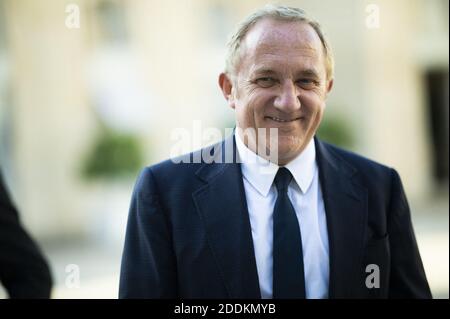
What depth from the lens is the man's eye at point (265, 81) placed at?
2.01m

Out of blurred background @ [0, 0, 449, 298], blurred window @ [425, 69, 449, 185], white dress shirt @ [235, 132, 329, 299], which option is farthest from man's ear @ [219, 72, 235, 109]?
blurred window @ [425, 69, 449, 185]

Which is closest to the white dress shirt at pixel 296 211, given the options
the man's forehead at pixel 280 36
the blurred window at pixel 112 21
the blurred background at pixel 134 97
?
the man's forehead at pixel 280 36

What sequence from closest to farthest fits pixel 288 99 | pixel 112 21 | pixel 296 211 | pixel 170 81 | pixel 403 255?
pixel 288 99 → pixel 296 211 → pixel 403 255 → pixel 112 21 → pixel 170 81

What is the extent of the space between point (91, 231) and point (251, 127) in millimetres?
11029

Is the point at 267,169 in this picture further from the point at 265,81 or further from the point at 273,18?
the point at 273,18

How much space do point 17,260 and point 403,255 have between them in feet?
4.82

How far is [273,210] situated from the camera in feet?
6.80

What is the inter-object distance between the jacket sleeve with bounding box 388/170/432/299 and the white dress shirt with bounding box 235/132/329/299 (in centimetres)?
28

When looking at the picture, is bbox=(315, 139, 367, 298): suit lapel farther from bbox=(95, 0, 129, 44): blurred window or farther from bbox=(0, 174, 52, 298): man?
bbox=(95, 0, 129, 44): blurred window

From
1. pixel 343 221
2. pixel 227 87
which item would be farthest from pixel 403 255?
pixel 227 87

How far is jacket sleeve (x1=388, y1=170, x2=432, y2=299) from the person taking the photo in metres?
2.19

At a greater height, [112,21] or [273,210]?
[112,21]

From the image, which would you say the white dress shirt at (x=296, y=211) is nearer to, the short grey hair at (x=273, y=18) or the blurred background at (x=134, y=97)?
the short grey hair at (x=273, y=18)

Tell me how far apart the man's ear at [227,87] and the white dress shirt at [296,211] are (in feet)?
0.49
